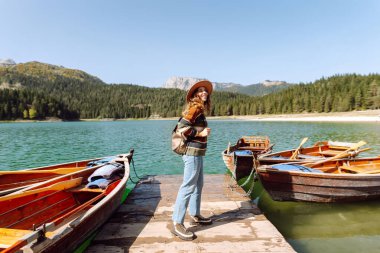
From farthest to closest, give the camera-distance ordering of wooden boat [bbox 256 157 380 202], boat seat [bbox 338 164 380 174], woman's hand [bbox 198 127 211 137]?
boat seat [bbox 338 164 380 174] < wooden boat [bbox 256 157 380 202] < woman's hand [bbox 198 127 211 137]

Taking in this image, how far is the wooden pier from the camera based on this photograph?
16.5 ft

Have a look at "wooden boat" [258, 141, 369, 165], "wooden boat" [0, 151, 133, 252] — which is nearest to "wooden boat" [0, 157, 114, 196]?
"wooden boat" [0, 151, 133, 252]

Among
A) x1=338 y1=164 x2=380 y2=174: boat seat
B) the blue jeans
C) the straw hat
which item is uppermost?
the straw hat

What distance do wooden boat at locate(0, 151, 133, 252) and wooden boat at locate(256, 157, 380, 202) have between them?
16.9 ft

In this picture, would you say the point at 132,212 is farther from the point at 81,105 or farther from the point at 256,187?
the point at 81,105

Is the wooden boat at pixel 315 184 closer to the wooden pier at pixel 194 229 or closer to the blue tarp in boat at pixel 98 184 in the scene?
the wooden pier at pixel 194 229

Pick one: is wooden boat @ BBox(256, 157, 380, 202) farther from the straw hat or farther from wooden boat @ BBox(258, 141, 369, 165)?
the straw hat

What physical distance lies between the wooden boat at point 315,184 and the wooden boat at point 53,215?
5.16 metres

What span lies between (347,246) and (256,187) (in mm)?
5878

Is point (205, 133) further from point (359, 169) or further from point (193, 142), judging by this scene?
point (359, 169)

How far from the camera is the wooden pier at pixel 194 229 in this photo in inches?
198

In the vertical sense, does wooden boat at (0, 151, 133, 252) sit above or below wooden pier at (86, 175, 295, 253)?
above

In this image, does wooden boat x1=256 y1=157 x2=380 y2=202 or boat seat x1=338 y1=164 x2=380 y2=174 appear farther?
boat seat x1=338 y1=164 x2=380 y2=174

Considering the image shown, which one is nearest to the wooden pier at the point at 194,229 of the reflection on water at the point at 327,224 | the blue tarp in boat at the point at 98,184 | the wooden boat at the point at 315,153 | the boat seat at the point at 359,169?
the blue tarp in boat at the point at 98,184
